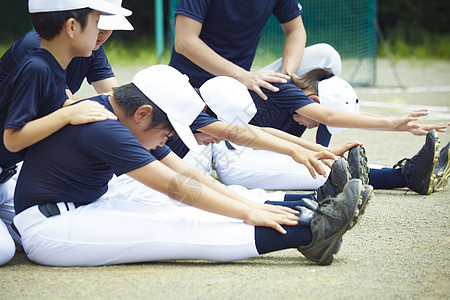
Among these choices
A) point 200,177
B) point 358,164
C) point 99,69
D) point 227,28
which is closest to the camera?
point 200,177

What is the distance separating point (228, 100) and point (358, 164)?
2.16 feet

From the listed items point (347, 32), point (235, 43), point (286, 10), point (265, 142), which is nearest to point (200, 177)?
point (265, 142)

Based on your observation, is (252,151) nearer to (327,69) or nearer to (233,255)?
(327,69)

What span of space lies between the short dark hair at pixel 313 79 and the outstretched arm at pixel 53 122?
1.60 meters

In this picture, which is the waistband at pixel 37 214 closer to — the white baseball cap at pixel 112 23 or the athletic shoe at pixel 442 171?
the white baseball cap at pixel 112 23

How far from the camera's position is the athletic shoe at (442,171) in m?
3.35

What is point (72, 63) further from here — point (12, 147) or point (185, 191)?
point (185, 191)

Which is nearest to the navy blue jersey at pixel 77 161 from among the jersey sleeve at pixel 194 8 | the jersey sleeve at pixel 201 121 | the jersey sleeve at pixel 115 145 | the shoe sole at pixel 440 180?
the jersey sleeve at pixel 115 145

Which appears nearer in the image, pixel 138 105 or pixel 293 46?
pixel 138 105

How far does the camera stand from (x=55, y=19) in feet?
7.35

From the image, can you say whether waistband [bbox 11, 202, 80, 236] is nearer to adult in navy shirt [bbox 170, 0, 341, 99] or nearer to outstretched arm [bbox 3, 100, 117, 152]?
outstretched arm [bbox 3, 100, 117, 152]

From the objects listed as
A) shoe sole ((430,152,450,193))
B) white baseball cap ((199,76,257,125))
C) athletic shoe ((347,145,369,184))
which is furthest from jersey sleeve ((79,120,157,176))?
shoe sole ((430,152,450,193))

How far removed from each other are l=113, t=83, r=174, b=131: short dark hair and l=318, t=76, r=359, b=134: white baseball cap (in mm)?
1302

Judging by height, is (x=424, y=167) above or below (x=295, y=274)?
below
